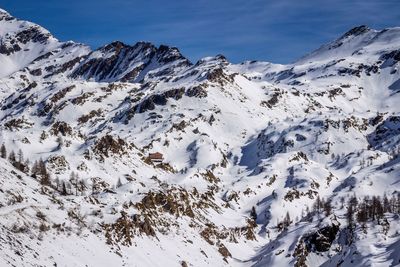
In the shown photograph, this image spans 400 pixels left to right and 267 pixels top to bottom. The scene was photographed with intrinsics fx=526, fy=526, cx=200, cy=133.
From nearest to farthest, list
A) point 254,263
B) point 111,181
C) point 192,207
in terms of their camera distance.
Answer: point 254,263
point 192,207
point 111,181

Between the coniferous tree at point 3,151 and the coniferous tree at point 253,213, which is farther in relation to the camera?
the coniferous tree at point 253,213

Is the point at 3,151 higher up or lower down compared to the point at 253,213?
higher up

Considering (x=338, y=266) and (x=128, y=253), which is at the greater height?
(x=128, y=253)

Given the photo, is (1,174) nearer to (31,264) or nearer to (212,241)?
(31,264)

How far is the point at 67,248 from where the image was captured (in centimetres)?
6391

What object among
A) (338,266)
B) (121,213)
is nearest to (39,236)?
(121,213)

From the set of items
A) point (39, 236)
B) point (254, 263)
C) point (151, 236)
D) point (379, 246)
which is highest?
point (39, 236)

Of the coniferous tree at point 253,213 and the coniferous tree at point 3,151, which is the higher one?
the coniferous tree at point 3,151

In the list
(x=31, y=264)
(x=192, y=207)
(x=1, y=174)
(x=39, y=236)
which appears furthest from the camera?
(x=192, y=207)

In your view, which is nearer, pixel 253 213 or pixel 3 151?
pixel 3 151

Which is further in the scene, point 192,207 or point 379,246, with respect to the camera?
point 192,207

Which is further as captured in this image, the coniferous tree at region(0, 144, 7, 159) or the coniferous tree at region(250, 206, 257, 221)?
the coniferous tree at region(250, 206, 257, 221)

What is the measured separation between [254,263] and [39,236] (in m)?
57.3

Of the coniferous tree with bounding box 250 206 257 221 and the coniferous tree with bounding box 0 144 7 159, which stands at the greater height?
the coniferous tree with bounding box 0 144 7 159
